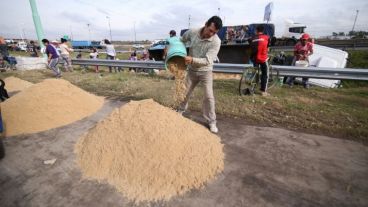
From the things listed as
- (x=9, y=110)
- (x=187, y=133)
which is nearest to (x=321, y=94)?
(x=187, y=133)

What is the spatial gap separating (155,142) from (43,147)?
2.04 metres

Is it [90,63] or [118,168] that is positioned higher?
[90,63]

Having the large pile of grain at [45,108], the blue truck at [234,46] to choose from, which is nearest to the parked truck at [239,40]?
the blue truck at [234,46]

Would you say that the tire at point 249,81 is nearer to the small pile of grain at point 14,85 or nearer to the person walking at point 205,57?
the person walking at point 205,57

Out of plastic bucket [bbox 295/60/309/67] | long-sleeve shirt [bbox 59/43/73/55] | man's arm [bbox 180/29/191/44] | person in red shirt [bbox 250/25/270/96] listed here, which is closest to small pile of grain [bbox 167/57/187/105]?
man's arm [bbox 180/29/191/44]

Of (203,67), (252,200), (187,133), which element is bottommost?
(252,200)

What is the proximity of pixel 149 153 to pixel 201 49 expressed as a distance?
2.12 metres

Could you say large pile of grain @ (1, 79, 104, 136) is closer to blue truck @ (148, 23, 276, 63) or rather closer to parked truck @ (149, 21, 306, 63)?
parked truck @ (149, 21, 306, 63)

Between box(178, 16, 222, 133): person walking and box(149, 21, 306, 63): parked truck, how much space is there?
2794 millimetres

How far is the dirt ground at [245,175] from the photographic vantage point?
2338mm

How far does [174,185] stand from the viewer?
8.33 feet

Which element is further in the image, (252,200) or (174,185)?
(174,185)

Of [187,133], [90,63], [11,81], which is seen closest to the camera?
[187,133]

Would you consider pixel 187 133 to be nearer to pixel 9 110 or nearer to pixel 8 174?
pixel 8 174
